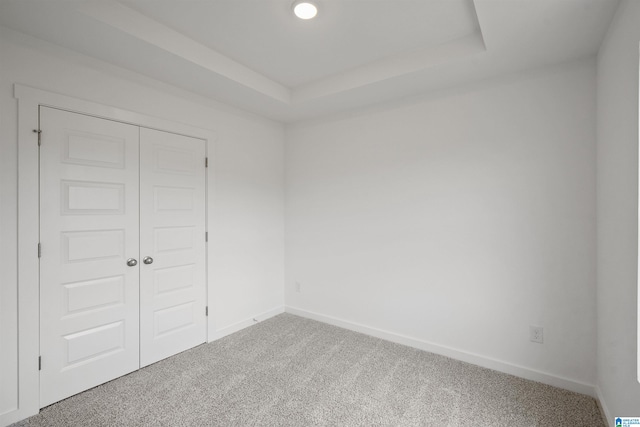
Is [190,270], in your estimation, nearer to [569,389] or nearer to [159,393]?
[159,393]

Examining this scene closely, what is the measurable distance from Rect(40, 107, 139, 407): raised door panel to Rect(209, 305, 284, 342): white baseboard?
2.55 feet

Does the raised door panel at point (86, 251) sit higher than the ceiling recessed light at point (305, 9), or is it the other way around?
the ceiling recessed light at point (305, 9)

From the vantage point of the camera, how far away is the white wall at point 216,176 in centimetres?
185

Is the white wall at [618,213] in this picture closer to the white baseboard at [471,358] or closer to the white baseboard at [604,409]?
the white baseboard at [604,409]

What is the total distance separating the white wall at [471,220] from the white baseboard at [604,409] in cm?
8

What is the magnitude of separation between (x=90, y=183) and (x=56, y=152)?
0.27 m

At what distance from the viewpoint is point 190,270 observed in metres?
2.87

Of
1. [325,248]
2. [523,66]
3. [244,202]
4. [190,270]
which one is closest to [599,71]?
[523,66]

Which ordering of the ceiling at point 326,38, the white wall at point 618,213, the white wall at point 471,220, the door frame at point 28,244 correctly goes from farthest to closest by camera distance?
the white wall at point 471,220 < the door frame at point 28,244 < the ceiling at point 326,38 < the white wall at point 618,213

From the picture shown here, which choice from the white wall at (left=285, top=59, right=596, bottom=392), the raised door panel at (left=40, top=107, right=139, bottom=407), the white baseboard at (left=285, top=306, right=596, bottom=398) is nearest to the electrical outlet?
the white wall at (left=285, top=59, right=596, bottom=392)

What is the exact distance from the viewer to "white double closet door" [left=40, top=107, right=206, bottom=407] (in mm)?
2049

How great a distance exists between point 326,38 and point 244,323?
293 centimetres

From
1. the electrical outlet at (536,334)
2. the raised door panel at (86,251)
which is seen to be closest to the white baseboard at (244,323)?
the raised door panel at (86,251)

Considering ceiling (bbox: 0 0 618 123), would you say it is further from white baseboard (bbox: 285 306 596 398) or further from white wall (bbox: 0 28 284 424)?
A: white baseboard (bbox: 285 306 596 398)
